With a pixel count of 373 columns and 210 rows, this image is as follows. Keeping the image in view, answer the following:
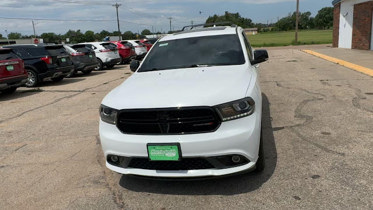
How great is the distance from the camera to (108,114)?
11.2ft

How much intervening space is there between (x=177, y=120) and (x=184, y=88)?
1.55 feet

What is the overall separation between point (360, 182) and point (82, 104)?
6.97 m

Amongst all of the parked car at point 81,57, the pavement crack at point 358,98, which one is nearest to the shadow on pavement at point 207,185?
the pavement crack at point 358,98

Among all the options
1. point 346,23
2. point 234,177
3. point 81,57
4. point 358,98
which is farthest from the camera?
point 346,23

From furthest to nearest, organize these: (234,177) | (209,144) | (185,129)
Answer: (234,177), (185,129), (209,144)

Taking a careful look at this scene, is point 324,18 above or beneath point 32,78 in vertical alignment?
above

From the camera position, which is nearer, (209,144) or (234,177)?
(209,144)

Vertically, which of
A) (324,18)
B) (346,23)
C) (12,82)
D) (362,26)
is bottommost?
(12,82)

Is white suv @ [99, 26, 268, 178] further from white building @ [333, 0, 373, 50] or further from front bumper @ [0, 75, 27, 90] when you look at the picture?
white building @ [333, 0, 373, 50]

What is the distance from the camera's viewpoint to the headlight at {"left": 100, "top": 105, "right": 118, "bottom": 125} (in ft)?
11.0

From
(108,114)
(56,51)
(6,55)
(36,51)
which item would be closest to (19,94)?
(6,55)

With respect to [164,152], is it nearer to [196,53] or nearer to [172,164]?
[172,164]

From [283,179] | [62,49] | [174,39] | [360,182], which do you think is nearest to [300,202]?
[283,179]

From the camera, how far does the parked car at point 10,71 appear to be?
9633 mm
